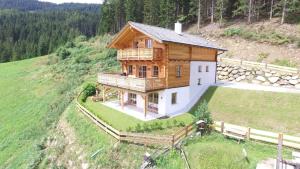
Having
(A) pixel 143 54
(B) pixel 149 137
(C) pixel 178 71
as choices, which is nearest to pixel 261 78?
(C) pixel 178 71

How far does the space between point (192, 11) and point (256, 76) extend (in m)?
25.9

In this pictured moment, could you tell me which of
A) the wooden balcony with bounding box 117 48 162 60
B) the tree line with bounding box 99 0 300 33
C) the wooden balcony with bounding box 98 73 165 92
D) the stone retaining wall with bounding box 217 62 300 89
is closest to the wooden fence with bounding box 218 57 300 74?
the stone retaining wall with bounding box 217 62 300 89

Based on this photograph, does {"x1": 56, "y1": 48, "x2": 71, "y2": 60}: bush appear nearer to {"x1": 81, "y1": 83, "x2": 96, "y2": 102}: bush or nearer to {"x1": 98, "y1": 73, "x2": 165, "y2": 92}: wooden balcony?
{"x1": 81, "y1": 83, "x2": 96, "y2": 102}: bush

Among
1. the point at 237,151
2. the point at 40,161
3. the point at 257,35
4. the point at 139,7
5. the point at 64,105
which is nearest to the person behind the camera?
the point at 237,151

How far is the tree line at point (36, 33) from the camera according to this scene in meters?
93.4

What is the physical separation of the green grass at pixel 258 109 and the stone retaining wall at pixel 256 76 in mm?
6020

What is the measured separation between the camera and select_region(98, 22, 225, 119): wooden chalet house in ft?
71.3

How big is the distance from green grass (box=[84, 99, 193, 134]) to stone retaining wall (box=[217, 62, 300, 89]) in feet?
40.2

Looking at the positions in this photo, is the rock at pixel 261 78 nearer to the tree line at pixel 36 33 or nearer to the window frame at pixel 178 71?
the window frame at pixel 178 71

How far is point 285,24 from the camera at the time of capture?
38250 millimetres

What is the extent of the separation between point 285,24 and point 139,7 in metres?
35.3

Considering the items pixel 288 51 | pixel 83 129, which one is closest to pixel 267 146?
pixel 83 129

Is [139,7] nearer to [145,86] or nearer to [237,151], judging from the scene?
[145,86]

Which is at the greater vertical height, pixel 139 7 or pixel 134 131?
pixel 139 7
